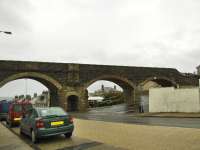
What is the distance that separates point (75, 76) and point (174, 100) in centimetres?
1835

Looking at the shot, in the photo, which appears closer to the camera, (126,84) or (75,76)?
(75,76)

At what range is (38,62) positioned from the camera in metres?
38.9

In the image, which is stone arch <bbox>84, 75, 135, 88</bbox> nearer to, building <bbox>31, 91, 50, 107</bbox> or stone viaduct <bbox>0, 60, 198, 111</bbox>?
stone viaduct <bbox>0, 60, 198, 111</bbox>

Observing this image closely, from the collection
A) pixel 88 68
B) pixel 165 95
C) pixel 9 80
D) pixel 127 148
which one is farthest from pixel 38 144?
pixel 88 68

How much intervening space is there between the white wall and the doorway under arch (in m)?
15.7

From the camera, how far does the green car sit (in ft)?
37.0

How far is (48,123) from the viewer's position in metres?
11.4

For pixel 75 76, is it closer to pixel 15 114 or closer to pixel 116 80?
pixel 116 80

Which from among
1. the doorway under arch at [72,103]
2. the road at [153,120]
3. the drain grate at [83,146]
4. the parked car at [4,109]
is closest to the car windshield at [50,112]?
the drain grate at [83,146]

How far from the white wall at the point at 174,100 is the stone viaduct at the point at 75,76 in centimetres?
1242

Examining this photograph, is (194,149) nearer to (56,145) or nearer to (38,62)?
(56,145)

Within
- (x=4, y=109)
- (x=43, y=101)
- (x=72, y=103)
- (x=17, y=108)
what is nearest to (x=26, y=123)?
(x=17, y=108)

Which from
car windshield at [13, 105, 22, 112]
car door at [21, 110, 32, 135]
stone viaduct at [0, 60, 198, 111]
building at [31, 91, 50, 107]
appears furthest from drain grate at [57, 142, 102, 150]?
building at [31, 91, 50, 107]

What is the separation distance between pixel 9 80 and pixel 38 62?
14.9 feet
